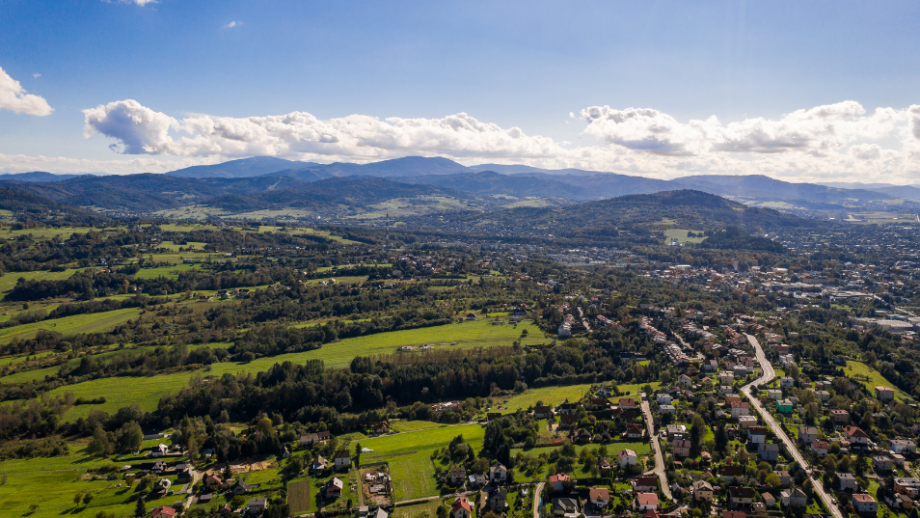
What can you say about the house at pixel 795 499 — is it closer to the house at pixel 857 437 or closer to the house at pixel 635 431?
the house at pixel 857 437

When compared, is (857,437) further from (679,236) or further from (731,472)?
(679,236)

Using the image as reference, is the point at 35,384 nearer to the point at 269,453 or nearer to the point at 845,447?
the point at 269,453

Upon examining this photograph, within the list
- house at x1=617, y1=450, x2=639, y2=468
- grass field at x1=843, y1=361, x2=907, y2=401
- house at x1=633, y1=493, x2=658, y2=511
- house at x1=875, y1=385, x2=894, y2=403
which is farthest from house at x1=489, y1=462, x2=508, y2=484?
grass field at x1=843, y1=361, x2=907, y2=401

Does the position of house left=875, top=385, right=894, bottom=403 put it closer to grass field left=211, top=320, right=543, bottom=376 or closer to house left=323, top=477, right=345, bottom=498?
grass field left=211, top=320, right=543, bottom=376

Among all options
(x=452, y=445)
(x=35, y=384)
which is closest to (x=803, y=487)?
(x=452, y=445)

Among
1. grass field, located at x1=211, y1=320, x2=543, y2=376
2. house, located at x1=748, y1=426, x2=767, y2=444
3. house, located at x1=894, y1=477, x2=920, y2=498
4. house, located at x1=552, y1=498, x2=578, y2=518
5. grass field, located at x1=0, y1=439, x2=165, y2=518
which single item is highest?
house, located at x1=748, y1=426, x2=767, y2=444

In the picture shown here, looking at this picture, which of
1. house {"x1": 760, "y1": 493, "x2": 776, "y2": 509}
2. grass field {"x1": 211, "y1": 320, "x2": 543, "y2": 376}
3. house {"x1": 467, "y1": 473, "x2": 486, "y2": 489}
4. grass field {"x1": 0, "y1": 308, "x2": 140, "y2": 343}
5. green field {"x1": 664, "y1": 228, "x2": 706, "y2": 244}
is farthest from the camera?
green field {"x1": 664, "y1": 228, "x2": 706, "y2": 244}
